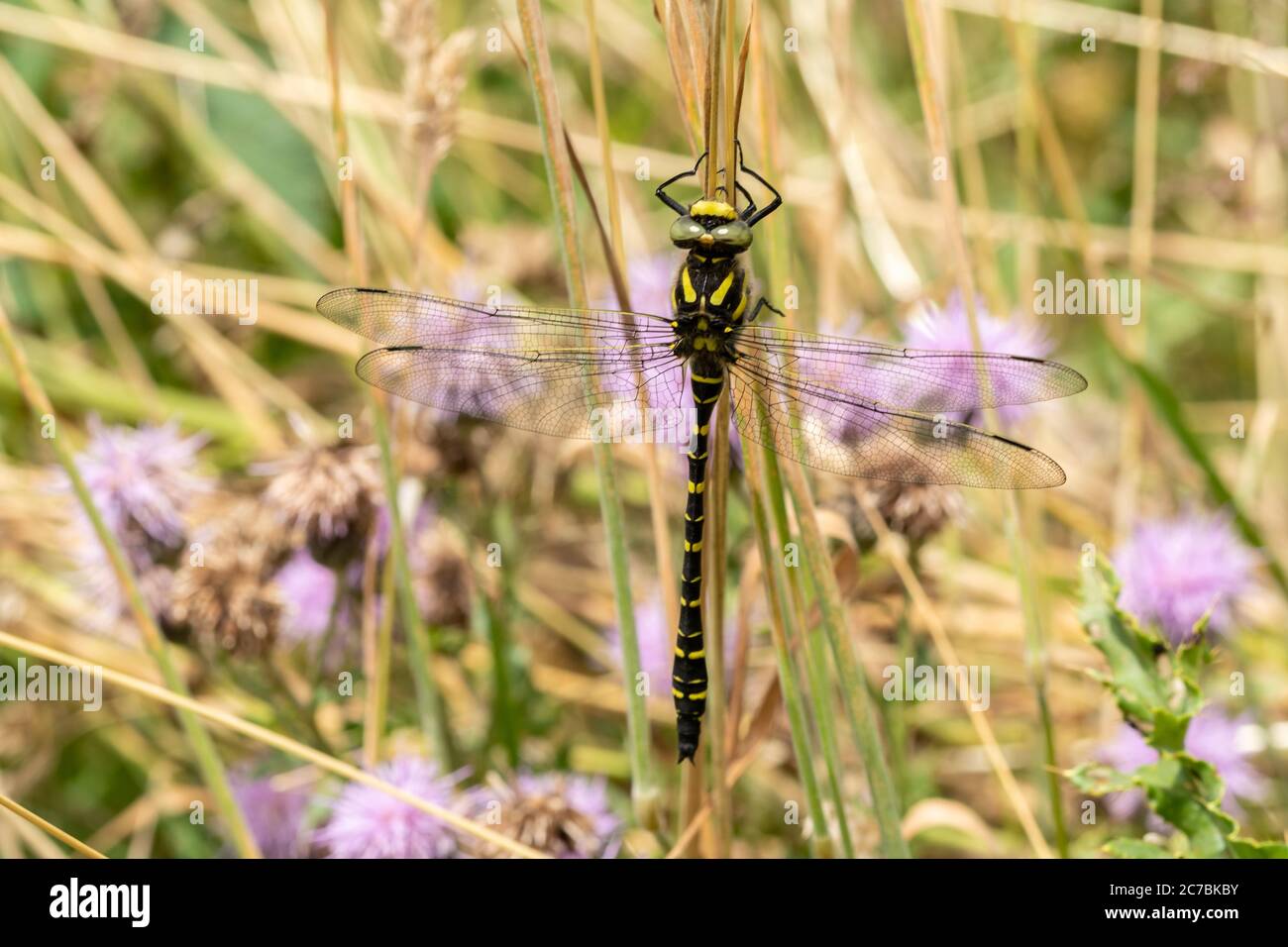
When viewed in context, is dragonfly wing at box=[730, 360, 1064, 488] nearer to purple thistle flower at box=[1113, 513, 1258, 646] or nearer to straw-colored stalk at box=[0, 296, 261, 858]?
purple thistle flower at box=[1113, 513, 1258, 646]

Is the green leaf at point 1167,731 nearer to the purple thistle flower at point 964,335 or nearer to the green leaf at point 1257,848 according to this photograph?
the green leaf at point 1257,848

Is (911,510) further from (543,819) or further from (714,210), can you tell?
(543,819)

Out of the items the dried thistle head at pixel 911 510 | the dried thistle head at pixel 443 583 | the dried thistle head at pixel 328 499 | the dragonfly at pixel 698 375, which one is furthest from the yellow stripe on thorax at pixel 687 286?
the dried thistle head at pixel 443 583

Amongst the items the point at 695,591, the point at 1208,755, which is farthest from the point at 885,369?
Result: the point at 1208,755

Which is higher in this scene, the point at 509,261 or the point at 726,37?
the point at 509,261

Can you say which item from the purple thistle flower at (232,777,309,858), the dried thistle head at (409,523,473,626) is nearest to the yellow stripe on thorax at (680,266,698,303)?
the dried thistle head at (409,523,473,626)
